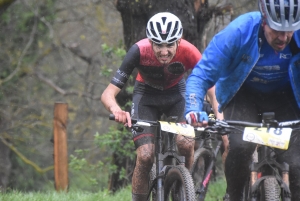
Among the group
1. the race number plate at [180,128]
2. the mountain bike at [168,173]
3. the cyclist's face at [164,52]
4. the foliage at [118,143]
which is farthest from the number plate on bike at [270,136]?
the foliage at [118,143]

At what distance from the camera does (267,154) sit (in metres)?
5.41

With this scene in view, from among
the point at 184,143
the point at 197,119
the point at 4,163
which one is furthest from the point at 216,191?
the point at 4,163

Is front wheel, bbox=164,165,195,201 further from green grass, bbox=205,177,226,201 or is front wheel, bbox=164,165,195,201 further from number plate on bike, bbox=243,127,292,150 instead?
green grass, bbox=205,177,226,201

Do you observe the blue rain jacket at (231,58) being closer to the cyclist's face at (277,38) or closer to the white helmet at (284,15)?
the cyclist's face at (277,38)

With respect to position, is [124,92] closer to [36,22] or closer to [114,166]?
Result: [114,166]

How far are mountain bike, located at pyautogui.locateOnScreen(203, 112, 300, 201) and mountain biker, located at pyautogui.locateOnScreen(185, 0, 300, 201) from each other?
9 centimetres

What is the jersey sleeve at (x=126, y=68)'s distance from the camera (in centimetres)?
693

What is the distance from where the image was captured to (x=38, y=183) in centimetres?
1841

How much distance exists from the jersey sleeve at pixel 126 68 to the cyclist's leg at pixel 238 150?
1.54 m

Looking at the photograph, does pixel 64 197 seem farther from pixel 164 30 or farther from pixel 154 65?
pixel 164 30

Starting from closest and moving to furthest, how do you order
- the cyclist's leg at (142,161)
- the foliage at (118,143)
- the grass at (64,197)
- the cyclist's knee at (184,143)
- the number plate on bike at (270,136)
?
the number plate on bike at (270,136)
the cyclist's leg at (142,161)
the cyclist's knee at (184,143)
the grass at (64,197)
the foliage at (118,143)

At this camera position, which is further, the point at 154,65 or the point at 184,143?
the point at 154,65

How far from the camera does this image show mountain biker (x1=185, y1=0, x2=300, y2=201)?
15.9 ft

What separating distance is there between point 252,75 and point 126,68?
1.87 meters
